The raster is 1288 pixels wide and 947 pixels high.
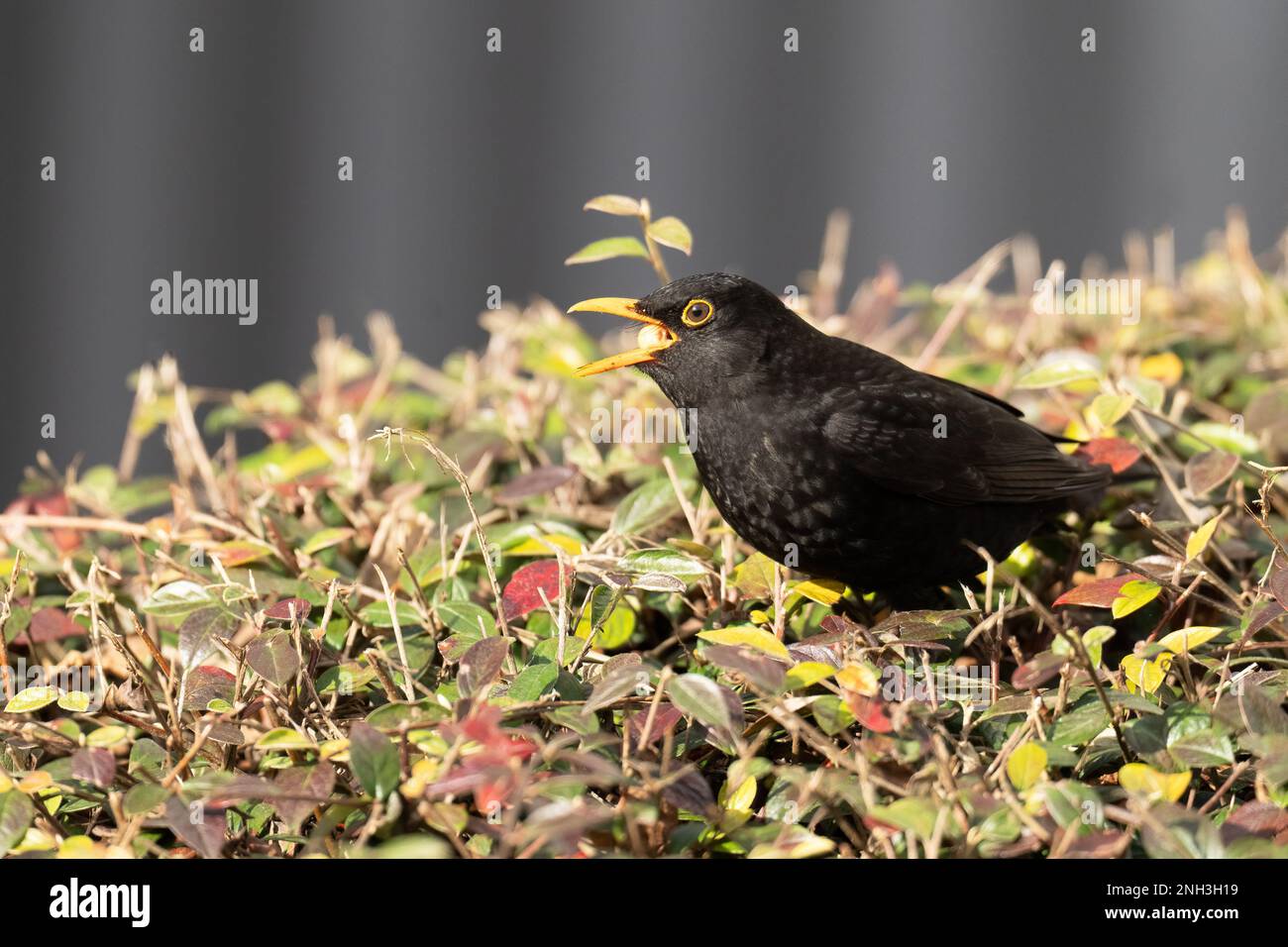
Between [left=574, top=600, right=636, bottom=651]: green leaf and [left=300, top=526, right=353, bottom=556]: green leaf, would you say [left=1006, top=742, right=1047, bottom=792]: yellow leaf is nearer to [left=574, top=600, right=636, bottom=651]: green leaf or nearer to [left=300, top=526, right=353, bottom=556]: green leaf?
[left=574, top=600, right=636, bottom=651]: green leaf

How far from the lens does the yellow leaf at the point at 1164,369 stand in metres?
3.25

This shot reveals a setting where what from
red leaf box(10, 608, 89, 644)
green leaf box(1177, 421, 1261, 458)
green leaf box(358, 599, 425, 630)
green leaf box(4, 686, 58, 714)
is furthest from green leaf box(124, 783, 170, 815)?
green leaf box(1177, 421, 1261, 458)

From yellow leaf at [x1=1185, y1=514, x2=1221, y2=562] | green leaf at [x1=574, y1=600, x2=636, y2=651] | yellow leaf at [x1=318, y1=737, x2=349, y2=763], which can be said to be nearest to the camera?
yellow leaf at [x1=318, y1=737, x2=349, y2=763]

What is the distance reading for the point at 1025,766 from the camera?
1.61 metres

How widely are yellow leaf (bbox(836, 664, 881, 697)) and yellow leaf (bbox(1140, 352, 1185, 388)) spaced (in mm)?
1871

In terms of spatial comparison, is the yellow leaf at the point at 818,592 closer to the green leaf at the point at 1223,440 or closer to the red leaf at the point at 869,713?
the red leaf at the point at 869,713

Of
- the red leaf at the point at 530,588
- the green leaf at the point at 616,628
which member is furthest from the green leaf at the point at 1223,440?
the red leaf at the point at 530,588

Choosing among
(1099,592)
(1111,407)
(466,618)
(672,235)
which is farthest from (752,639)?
(1111,407)

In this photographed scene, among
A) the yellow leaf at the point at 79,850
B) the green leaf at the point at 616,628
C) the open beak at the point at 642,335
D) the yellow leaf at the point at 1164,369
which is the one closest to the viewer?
the yellow leaf at the point at 79,850

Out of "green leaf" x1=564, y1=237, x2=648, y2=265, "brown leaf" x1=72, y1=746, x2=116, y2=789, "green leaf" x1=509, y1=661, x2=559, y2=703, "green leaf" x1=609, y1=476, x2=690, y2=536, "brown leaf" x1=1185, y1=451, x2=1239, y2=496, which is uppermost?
"green leaf" x1=564, y1=237, x2=648, y2=265

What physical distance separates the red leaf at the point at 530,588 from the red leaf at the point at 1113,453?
4.32ft

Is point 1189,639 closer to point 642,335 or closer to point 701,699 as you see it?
point 701,699

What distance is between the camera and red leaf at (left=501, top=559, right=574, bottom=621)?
2203 mm

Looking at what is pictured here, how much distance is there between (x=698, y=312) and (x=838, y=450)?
0.45 meters
